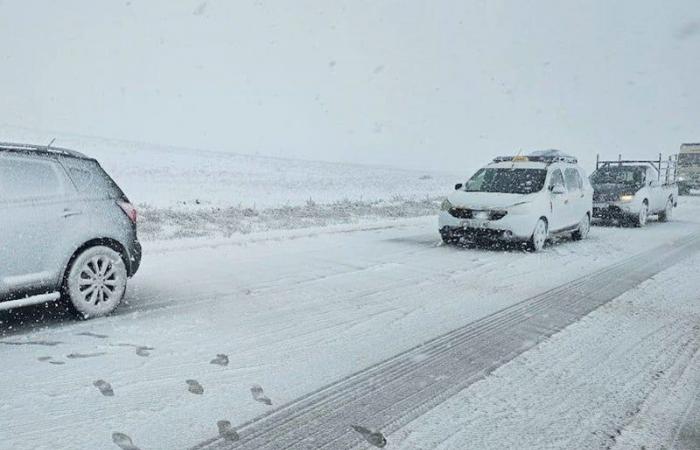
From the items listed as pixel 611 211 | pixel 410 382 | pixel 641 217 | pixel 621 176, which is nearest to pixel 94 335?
pixel 410 382

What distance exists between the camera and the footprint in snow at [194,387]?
12.1 ft

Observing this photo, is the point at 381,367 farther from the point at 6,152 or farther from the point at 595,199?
the point at 595,199

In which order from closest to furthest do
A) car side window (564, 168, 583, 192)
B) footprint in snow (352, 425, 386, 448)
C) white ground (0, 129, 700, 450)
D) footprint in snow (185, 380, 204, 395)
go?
1. footprint in snow (352, 425, 386, 448)
2. white ground (0, 129, 700, 450)
3. footprint in snow (185, 380, 204, 395)
4. car side window (564, 168, 583, 192)

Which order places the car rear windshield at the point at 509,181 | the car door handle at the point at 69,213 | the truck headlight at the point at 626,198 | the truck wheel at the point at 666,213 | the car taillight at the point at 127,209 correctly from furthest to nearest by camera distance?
the truck wheel at the point at 666,213
the truck headlight at the point at 626,198
the car rear windshield at the point at 509,181
the car taillight at the point at 127,209
the car door handle at the point at 69,213

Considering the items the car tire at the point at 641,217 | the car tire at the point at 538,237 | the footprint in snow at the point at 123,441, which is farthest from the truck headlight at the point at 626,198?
the footprint in snow at the point at 123,441

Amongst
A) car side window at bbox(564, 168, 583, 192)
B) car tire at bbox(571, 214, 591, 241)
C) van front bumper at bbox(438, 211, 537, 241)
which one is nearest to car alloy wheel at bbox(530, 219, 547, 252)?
van front bumper at bbox(438, 211, 537, 241)

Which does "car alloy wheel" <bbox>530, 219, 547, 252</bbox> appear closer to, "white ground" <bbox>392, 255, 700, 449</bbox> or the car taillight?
"white ground" <bbox>392, 255, 700, 449</bbox>

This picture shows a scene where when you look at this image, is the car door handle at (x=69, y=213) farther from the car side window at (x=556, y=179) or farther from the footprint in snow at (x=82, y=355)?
the car side window at (x=556, y=179)

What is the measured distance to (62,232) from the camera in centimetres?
520

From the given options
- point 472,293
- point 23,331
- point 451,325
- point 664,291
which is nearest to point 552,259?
point 664,291

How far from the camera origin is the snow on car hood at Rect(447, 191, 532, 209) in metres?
10.3

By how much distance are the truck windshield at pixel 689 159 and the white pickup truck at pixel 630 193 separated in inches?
603

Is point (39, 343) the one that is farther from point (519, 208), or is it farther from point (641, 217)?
point (641, 217)

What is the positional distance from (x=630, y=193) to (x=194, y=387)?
14.8 meters
